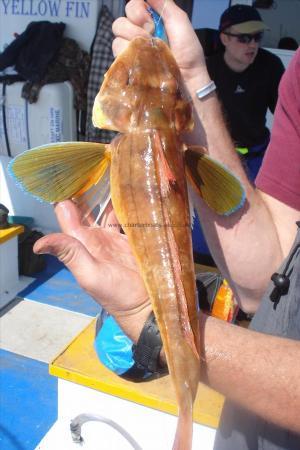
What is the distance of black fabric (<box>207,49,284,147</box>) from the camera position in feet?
16.2

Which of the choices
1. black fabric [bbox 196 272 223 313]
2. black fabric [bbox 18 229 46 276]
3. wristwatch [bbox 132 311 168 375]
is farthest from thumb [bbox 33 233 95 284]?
black fabric [bbox 18 229 46 276]

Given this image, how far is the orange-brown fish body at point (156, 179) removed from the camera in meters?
1.36

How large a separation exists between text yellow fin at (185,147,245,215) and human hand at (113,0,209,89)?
1.26 ft

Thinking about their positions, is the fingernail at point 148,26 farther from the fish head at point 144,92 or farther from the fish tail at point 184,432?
the fish tail at point 184,432

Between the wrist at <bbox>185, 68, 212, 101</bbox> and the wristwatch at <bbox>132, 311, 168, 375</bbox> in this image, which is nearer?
the wristwatch at <bbox>132, 311, 168, 375</bbox>

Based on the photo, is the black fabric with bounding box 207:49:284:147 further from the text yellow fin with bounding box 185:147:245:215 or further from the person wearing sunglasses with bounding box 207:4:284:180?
the text yellow fin with bounding box 185:147:245:215

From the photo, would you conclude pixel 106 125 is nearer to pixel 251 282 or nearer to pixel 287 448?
pixel 251 282

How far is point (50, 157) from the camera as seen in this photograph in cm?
160

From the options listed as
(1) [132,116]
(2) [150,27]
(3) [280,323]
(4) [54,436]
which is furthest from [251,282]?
(4) [54,436]

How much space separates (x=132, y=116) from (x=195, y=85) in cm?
37

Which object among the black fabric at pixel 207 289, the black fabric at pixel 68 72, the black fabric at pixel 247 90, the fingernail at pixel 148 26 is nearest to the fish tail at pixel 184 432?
the fingernail at pixel 148 26

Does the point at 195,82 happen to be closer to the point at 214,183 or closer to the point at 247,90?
the point at 214,183

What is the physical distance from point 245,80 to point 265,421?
424 centimetres

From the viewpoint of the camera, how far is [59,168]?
5.31 ft
